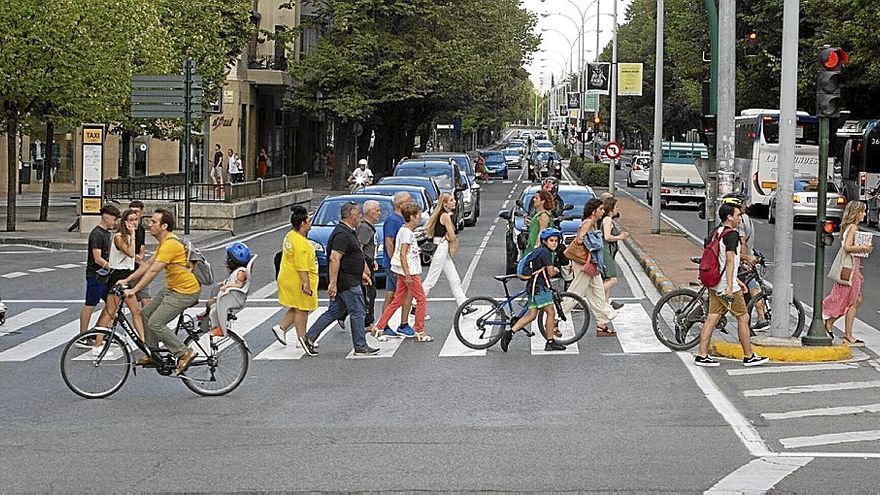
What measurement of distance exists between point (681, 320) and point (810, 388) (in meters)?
2.44

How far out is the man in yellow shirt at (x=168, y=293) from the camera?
475 inches

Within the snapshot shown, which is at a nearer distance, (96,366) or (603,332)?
(96,366)

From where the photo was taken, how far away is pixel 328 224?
2280cm

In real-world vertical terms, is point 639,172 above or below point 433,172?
above

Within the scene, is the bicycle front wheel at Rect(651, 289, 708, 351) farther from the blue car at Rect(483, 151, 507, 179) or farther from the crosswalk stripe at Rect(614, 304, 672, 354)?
the blue car at Rect(483, 151, 507, 179)

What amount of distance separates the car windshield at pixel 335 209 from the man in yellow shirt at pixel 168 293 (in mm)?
10616

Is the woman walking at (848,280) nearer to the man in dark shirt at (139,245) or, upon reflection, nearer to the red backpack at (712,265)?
the red backpack at (712,265)

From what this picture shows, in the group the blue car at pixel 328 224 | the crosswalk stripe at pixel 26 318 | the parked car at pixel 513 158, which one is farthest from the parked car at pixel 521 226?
the parked car at pixel 513 158

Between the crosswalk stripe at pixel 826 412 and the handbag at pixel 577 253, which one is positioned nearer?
the crosswalk stripe at pixel 826 412

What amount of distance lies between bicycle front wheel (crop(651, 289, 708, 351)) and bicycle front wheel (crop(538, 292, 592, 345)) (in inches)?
31.8

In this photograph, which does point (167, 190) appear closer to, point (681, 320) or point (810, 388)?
point (681, 320)

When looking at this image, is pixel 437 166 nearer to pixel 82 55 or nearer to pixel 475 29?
pixel 82 55

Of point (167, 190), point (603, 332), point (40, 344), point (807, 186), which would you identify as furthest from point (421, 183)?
point (40, 344)

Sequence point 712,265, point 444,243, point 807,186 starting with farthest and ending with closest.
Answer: point 807,186, point 444,243, point 712,265
